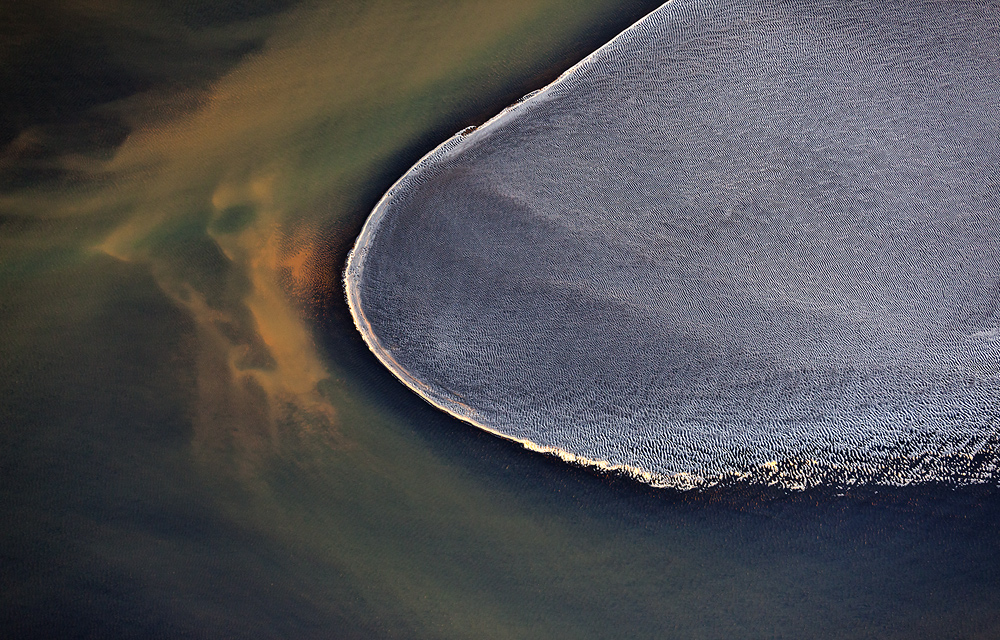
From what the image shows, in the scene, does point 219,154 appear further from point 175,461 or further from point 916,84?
point 916,84

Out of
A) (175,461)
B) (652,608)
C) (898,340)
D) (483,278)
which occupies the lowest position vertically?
(652,608)

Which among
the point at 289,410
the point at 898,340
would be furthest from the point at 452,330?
the point at 898,340

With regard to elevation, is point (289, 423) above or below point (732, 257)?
below

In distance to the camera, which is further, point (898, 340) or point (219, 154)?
point (219, 154)
